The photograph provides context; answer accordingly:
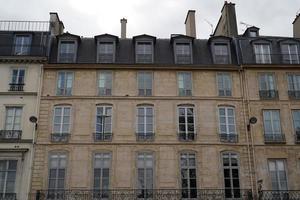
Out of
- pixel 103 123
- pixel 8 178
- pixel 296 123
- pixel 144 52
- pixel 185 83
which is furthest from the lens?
pixel 144 52

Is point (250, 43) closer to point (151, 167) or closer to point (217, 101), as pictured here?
point (217, 101)

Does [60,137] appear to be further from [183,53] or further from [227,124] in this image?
[227,124]

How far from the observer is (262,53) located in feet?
70.5

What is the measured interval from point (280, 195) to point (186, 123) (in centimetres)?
553

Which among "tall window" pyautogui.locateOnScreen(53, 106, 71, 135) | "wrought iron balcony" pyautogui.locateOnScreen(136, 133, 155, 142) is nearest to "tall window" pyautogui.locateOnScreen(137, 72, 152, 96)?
"wrought iron balcony" pyautogui.locateOnScreen(136, 133, 155, 142)

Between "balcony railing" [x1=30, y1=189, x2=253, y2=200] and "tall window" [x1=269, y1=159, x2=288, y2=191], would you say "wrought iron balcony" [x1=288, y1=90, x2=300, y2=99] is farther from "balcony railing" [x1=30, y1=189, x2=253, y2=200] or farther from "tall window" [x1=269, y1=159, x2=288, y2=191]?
"balcony railing" [x1=30, y1=189, x2=253, y2=200]

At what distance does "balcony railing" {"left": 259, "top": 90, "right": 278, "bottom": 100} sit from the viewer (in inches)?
800

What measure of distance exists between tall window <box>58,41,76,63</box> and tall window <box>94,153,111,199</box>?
5.45 m

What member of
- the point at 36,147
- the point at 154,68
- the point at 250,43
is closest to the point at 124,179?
the point at 36,147

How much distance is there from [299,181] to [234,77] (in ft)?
19.9

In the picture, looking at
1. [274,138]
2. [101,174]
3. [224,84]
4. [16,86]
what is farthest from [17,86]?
[274,138]

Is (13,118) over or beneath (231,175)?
over

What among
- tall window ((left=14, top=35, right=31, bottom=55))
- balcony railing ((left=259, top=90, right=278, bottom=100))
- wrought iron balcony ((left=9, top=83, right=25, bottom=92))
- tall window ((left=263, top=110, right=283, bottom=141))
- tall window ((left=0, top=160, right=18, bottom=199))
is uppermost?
tall window ((left=14, top=35, right=31, bottom=55))

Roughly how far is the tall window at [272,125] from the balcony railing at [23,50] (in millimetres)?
11870
